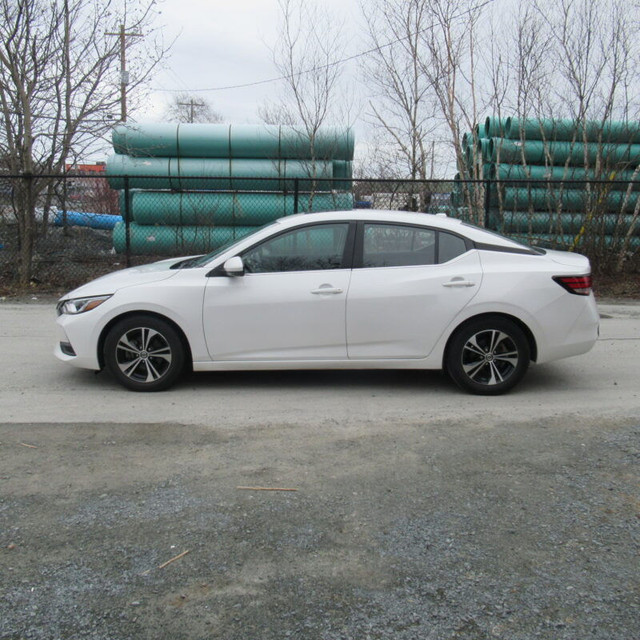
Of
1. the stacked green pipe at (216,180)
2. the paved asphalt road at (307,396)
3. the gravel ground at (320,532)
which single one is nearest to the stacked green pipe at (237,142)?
the stacked green pipe at (216,180)

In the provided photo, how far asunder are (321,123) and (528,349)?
382 inches

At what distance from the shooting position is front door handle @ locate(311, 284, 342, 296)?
536cm

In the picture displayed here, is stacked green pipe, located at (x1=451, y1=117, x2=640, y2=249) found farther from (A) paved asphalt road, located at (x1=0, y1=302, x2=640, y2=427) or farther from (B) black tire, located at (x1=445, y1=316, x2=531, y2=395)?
(B) black tire, located at (x1=445, y1=316, x2=531, y2=395)

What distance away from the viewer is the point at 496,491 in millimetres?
3623

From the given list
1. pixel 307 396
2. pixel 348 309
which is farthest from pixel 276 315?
pixel 307 396

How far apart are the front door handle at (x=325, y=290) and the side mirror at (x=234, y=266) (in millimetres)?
640

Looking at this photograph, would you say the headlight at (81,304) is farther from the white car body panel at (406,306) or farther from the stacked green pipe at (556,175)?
the stacked green pipe at (556,175)

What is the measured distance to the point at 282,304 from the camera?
5367 mm

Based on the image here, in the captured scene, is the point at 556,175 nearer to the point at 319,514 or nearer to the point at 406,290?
the point at 406,290

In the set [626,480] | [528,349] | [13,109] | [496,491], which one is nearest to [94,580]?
[496,491]

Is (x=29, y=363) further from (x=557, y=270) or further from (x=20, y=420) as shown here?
(x=557, y=270)

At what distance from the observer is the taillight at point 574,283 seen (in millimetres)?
5367

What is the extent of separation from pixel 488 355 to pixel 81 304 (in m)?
3.56

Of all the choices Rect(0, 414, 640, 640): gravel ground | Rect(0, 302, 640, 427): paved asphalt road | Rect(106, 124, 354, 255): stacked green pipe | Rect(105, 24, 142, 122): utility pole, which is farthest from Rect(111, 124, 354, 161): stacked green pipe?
Rect(0, 414, 640, 640): gravel ground
